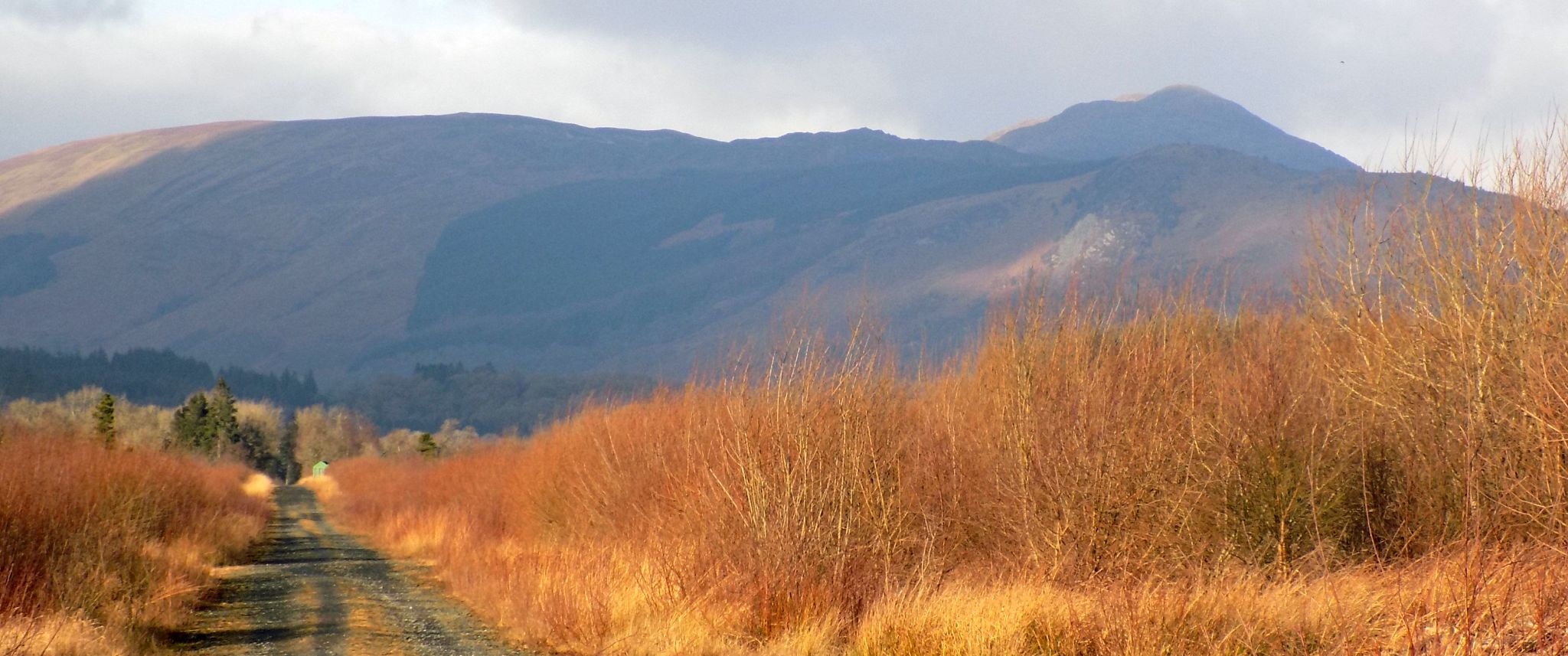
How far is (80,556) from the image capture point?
46.5ft

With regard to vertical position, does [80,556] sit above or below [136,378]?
above

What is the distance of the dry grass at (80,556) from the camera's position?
473 inches

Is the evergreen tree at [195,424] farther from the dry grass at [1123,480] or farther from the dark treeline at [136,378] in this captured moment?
the dry grass at [1123,480]

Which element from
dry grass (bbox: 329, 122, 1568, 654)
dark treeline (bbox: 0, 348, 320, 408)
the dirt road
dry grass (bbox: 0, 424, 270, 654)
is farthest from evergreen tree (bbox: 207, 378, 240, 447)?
dry grass (bbox: 329, 122, 1568, 654)

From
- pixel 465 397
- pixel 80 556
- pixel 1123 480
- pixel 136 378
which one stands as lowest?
pixel 465 397

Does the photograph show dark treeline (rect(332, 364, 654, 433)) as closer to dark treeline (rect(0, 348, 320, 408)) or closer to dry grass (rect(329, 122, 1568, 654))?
dark treeline (rect(0, 348, 320, 408))

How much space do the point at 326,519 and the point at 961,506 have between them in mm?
36680

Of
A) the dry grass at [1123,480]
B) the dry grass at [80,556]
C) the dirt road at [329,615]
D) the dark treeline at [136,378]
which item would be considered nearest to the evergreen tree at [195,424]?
the dark treeline at [136,378]

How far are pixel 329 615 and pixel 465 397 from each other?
516ft

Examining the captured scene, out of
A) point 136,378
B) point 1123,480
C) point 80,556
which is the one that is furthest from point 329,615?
point 136,378

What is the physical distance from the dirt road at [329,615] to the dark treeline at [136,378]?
94.6 metres

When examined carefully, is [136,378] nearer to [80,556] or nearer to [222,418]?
[222,418]

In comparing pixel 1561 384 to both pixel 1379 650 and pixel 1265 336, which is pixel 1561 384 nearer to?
pixel 1379 650

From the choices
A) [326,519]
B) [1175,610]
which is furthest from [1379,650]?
[326,519]
